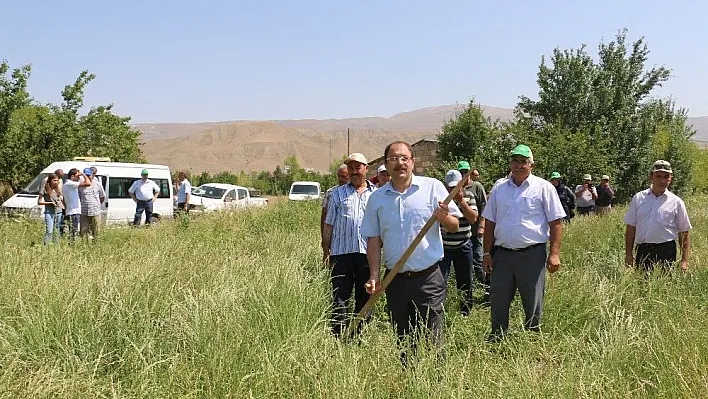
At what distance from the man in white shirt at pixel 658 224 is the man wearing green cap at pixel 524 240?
173cm

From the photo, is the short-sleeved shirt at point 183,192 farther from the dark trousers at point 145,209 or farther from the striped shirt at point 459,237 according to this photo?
the striped shirt at point 459,237

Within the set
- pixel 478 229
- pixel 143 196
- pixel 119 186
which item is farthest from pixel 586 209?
pixel 119 186

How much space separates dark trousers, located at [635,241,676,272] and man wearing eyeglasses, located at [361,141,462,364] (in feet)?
9.61

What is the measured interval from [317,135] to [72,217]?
134 metres

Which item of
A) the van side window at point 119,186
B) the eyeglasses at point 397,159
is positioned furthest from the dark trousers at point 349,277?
the van side window at point 119,186

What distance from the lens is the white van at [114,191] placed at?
13984mm

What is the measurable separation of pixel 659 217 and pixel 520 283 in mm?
2057

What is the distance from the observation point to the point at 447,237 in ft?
20.5

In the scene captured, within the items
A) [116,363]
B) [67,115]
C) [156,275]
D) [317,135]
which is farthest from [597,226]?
[317,135]

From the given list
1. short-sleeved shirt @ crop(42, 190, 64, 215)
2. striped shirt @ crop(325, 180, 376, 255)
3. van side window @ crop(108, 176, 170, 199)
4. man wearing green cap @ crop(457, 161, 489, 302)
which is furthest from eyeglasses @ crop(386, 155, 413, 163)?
van side window @ crop(108, 176, 170, 199)

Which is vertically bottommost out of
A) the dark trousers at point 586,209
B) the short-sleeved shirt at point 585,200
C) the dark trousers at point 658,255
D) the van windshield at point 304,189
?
the van windshield at point 304,189

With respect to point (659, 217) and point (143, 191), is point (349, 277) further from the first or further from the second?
point (143, 191)

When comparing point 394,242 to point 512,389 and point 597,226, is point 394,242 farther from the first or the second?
point 597,226

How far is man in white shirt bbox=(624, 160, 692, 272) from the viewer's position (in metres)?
5.96
